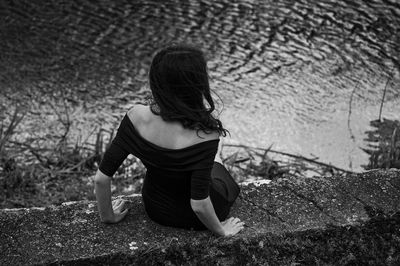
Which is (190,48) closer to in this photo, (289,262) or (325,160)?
(289,262)

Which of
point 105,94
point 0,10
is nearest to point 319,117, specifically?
point 105,94

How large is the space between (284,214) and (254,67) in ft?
8.86

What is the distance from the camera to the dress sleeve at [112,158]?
2184mm

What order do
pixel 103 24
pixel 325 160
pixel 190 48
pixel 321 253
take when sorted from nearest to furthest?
pixel 190 48
pixel 321 253
pixel 325 160
pixel 103 24

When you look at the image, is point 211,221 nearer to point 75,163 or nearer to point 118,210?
point 118,210

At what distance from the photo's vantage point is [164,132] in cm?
215

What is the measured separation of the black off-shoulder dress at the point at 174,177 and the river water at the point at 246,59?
1813mm

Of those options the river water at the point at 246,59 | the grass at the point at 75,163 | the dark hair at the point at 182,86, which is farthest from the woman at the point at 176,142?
the river water at the point at 246,59

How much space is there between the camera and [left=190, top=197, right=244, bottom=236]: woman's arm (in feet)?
7.07

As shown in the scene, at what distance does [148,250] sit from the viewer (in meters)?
2.13

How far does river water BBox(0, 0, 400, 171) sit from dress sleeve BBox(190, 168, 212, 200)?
6.52ft

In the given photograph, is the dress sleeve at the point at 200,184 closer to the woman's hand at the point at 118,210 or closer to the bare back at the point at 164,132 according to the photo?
the bare back at the point at 164,132

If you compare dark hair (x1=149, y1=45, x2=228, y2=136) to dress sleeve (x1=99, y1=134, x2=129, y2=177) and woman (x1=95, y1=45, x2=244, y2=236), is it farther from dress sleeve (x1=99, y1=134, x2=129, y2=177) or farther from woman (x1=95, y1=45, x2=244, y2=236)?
dress sleeve (x1=99, y1=134, x2=129, y2=177)

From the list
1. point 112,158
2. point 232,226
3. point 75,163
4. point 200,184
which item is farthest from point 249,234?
point 75,163
